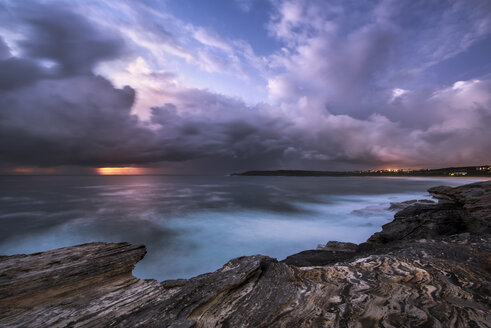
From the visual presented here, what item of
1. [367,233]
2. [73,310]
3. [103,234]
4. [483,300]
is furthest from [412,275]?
[103,234]

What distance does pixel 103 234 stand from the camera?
44.0 feet

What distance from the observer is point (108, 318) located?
9.77 feet

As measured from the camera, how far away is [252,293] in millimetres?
3500

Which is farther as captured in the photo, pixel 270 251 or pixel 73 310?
pixel 270 251

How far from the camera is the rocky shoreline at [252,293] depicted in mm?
2881

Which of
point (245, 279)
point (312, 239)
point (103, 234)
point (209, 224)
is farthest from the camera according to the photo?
point (209, 224)

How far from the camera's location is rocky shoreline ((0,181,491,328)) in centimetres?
288

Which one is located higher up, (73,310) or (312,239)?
(73,310)

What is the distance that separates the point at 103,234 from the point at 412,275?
638 inches

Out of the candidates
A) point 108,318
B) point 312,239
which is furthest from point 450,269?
point 312,239

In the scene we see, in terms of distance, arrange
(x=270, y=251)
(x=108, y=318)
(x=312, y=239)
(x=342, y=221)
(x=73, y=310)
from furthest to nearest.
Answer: (x=342, y=221), (x=312, y=239), (x=270, y=251), (x=73, y=310), (x=108, y=318)

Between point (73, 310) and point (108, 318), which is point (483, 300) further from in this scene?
point (73, 310)

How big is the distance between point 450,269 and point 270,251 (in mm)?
7579

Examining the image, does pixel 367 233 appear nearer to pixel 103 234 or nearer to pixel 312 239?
pixel 312 239
